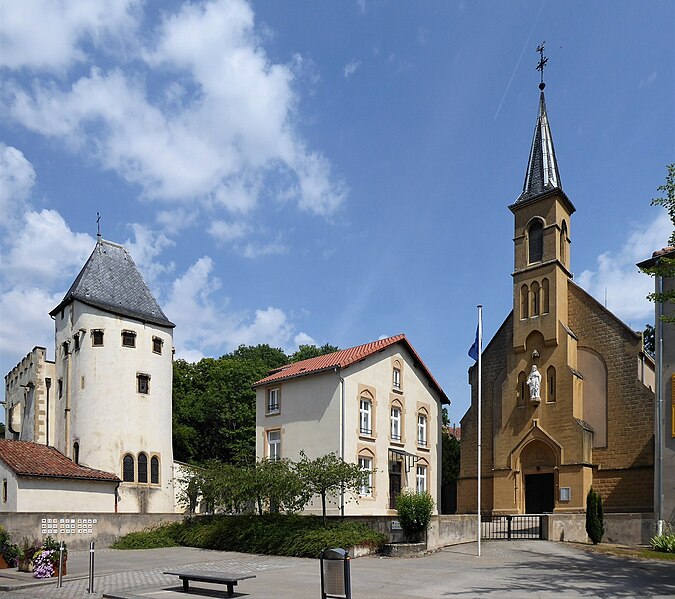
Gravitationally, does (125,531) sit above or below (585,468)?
below

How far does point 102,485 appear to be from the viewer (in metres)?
33.6

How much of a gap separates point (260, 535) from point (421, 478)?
50.1ft

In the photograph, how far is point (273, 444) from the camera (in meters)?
37.2

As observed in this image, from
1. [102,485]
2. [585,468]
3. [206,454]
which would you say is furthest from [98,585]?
[206,454]

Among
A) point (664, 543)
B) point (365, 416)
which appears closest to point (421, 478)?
point (365, 416)

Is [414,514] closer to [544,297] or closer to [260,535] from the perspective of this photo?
[260,535]

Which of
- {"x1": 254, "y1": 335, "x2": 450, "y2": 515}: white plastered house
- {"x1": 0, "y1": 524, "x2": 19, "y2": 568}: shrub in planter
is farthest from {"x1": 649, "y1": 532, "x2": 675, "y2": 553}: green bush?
{"x1": 0, "y1": 524, "x2": 19, "y2": 568}: shrub in planter

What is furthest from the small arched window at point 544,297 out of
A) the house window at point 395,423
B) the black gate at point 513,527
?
the black gate at point 513,527

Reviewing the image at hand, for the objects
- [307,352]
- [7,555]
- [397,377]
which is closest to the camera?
[7,555]

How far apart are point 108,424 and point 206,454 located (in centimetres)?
1885

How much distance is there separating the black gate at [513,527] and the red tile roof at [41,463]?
17.4 metres

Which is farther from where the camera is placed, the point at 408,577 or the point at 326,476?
the point at 326,476

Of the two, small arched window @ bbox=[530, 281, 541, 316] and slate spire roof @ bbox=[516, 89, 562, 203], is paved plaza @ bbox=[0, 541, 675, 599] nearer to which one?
small arched window @ bbox=[530, 281, 541, 316]

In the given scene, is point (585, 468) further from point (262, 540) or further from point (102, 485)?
point (102, 485)
